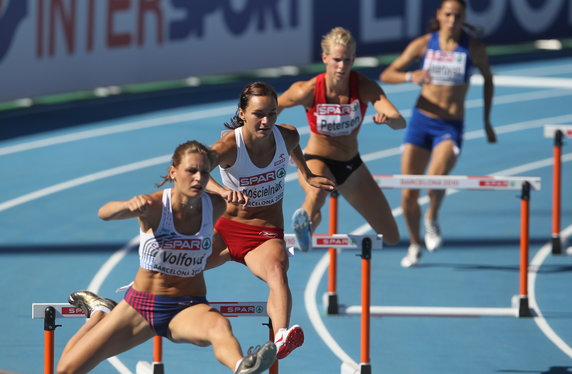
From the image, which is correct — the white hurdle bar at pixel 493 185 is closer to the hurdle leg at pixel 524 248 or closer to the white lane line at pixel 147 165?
the hurdle leg at pixel 524 248

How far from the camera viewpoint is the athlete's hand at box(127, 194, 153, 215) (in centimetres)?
687

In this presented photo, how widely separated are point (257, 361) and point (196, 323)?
→ 56cm

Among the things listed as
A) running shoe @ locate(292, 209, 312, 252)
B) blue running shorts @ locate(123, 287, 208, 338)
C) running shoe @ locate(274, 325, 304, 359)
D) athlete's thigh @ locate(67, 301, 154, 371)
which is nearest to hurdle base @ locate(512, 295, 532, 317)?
running shoe @ locate(292, 209, 312, 252)

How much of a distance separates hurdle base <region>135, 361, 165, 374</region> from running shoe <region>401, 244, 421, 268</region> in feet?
11.8

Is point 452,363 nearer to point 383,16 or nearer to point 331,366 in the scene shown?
point 331,366

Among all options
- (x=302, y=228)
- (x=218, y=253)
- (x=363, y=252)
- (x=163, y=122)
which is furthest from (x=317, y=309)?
(x=163, y=122)

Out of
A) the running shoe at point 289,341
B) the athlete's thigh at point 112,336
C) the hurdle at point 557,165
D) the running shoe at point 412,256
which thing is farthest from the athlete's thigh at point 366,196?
the athlete's thigh at point 112,336

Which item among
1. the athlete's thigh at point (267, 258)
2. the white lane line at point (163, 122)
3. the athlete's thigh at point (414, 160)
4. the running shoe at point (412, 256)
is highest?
A: the white lane line at point (163, 122)

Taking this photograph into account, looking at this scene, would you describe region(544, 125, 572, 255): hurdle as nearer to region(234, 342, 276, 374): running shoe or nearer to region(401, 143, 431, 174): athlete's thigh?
region(401, 143, 431, 174): athlete's thigh

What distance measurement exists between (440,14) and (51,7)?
28.1 feet

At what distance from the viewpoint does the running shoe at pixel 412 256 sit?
1197cm

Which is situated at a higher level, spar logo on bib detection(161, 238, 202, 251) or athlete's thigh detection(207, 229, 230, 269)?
spar logo on bib detection(161, 238, 202, 251)

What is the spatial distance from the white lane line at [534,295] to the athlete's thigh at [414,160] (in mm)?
1494

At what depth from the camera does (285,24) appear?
2238 cm
